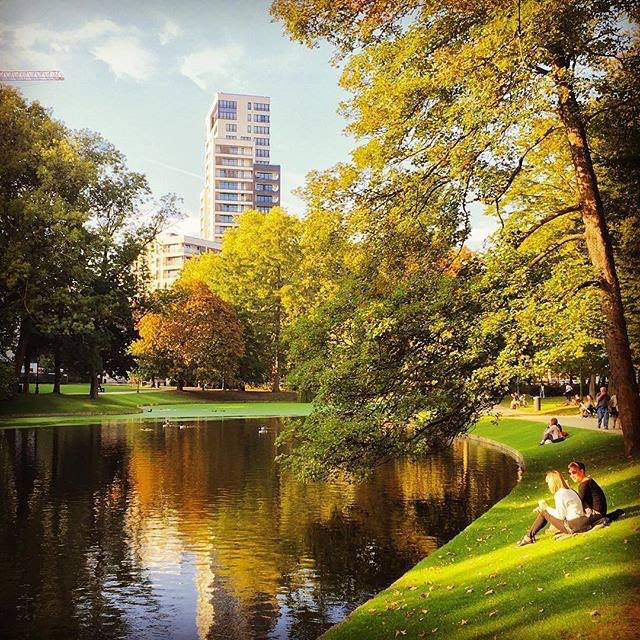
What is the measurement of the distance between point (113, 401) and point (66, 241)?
63.4ft

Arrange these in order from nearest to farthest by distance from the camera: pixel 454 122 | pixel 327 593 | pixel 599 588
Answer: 1. pixel 599 588
2. pixel 327 593
3. pixel 454 122

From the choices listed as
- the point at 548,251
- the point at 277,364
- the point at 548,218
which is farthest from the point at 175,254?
the point at 548,251

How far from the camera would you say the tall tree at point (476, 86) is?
1316 centimetres

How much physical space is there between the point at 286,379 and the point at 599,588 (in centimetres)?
914

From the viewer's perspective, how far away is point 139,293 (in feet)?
189

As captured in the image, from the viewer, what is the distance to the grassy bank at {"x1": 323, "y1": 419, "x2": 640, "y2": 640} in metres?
8.84

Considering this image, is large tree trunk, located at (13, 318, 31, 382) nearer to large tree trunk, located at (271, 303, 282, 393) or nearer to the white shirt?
large tree trunk, located at (271, 303, 282, 393)

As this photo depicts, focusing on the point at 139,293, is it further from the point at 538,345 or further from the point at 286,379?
the point at 538,345

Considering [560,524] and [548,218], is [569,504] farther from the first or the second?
[548,218]

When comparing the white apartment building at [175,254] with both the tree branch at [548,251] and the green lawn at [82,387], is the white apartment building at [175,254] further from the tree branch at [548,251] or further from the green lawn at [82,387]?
the tree branch at [548,251]

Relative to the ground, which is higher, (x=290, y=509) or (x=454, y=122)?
(x=454, y=122)

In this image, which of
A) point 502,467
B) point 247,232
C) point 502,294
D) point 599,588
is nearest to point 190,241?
point 247,232

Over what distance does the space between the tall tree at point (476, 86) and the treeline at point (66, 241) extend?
19900mm

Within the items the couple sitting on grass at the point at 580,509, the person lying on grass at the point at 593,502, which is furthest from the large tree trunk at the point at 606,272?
the person lying on grass at the point at 593,502
